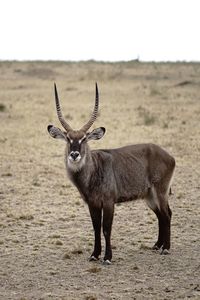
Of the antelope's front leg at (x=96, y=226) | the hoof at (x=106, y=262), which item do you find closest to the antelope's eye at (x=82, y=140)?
the antelope's front leg at (x=96, y=226)

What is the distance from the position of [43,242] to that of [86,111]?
66.4 ft

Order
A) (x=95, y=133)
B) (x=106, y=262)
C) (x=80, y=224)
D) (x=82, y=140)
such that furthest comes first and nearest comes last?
1. (x=80, y=224)
2. (x=95, y=133)
3. (x=106, y=262)
4. (x=82, y=140)

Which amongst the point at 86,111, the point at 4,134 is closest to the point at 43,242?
the point at 4,134

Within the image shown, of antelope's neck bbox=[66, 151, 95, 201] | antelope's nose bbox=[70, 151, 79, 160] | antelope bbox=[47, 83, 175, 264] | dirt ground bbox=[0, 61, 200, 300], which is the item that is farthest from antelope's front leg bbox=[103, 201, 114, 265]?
antelope's nose bbox=[70, 151, 79, 160]

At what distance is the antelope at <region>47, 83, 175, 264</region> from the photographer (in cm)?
856

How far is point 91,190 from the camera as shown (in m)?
8.60

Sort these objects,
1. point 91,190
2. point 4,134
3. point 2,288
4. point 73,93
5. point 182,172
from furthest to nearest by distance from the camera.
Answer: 1. point 73,93
2. point 4,134
3. point 182,172
4. point 91,190
5. point 2,288

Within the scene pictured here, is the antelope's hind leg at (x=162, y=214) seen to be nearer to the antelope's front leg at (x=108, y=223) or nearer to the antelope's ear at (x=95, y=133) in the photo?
the antelope's front leg at (x=108, y=223)

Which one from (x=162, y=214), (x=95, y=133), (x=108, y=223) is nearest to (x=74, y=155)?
(x=95, y=133)

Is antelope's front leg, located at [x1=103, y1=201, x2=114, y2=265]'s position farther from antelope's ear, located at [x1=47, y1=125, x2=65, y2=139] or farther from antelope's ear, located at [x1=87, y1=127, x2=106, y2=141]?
antelope's ear, located at [x1=47, y1=125, x2=65, y2=139]

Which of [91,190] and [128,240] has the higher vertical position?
[91,190]

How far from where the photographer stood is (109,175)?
881 cm

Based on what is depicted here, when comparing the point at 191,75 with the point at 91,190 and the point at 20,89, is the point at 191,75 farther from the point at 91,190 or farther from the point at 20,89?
the point at 91,190

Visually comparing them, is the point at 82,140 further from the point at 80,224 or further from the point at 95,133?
the point at 80,224
